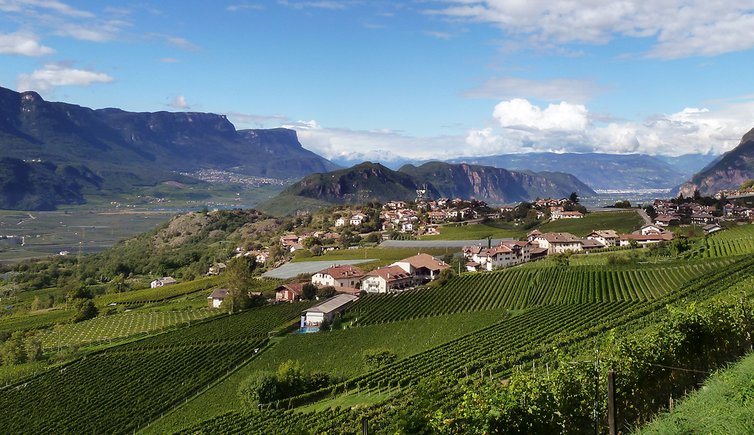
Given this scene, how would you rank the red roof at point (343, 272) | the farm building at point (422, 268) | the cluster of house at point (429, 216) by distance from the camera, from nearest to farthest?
the red roof at point (343, 272) < the farm building at point (422, 268) < the cluster of house at point (429, 216)

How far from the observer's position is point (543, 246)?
89.5 m

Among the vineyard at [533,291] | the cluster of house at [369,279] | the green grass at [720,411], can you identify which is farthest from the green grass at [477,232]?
the green grass at [720,411]

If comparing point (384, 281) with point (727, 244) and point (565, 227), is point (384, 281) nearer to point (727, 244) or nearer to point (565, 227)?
point (727, 244)

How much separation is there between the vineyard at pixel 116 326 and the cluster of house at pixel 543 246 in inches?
1486

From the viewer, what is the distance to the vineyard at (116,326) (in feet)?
190

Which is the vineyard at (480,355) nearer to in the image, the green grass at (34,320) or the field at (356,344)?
the field at (356,344)

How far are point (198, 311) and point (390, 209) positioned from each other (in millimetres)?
95370

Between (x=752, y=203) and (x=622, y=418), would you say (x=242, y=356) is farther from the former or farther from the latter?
(x=752, y=203)

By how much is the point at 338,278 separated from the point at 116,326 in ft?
86.0

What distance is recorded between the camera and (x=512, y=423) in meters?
11.8

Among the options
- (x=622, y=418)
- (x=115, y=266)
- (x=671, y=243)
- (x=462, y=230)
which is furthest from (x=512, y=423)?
(x=115, y=266)

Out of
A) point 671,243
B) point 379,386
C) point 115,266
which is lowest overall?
point 115,266

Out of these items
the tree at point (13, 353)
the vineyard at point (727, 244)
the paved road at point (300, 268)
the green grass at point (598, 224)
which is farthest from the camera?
the green grass at point (598, 224)

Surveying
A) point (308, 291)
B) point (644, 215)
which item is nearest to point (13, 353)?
point (308, 291)
